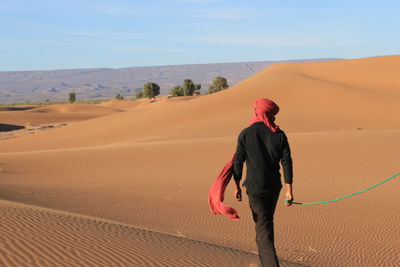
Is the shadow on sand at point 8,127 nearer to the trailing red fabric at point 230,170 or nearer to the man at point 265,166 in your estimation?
the trailing red fabric at point 230,170

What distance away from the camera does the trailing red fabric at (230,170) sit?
552cm

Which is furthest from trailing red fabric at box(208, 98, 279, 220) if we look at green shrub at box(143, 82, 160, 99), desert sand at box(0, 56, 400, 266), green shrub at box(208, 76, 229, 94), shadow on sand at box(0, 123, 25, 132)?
green shrub at box(143, 82, 160, 99)

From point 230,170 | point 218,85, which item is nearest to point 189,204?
point 230,170

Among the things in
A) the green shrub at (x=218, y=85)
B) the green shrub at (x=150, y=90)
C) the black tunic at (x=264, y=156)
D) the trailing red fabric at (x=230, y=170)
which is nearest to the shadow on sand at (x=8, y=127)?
the green shrub at (x=150, y=90)

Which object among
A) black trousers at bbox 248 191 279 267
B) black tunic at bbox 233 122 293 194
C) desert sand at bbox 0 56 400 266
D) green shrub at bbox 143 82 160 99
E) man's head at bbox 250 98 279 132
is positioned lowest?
green shrub at bbox 143 82 160 99

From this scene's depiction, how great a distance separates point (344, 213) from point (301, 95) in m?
31.6

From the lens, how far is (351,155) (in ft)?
64.0

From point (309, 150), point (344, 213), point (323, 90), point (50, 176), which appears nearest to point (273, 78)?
point (323, 90)

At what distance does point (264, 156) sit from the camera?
5.51 meters

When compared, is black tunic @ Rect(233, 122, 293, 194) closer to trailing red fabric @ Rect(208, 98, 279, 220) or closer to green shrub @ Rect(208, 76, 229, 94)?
trailing red fabric @ Rect(208, 98, 279, 220)

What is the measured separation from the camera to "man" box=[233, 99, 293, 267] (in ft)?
18.0

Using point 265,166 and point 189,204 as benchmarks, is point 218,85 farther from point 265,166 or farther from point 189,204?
point 265,166

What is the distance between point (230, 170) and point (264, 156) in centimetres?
49

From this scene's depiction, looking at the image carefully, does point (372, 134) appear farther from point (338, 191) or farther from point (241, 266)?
point (241, 266)
